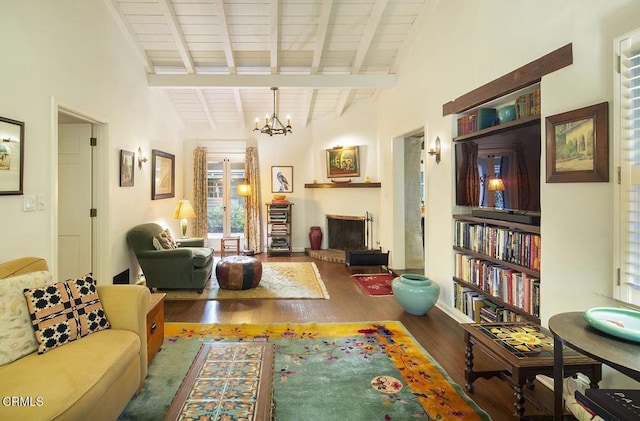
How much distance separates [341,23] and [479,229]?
10.6ft

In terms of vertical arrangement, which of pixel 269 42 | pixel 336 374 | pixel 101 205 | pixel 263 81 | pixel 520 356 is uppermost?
pixel 269 42

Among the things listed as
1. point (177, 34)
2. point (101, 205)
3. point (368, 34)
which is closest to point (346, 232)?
point (368, 34)

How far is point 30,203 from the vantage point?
9.09 ft

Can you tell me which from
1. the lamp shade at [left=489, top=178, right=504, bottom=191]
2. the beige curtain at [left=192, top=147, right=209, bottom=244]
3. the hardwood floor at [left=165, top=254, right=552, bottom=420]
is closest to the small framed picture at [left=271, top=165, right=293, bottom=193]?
the beige curtain at [left=192, top=147, right=209, bottom=244]

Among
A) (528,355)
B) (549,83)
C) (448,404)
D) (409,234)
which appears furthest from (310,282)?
(549,83)

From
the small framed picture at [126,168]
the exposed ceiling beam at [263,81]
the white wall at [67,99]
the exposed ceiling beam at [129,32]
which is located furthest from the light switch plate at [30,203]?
the exposed ceiling beam at [263,81]

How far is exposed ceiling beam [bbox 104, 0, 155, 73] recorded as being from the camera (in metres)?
4.07

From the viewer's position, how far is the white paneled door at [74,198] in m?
4.03

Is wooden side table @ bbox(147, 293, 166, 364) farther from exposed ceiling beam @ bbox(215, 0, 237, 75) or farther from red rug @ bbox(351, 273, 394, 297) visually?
exposed ceiling beam @ bbox(215, 0, 237, 75)

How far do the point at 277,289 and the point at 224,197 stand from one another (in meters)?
3.79

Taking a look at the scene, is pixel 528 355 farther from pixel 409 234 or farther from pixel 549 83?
pixel 409 234

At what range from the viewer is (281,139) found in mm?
7773

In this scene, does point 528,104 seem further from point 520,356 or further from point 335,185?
point 335,185

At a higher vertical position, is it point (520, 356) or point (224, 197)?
point (224, 197)
